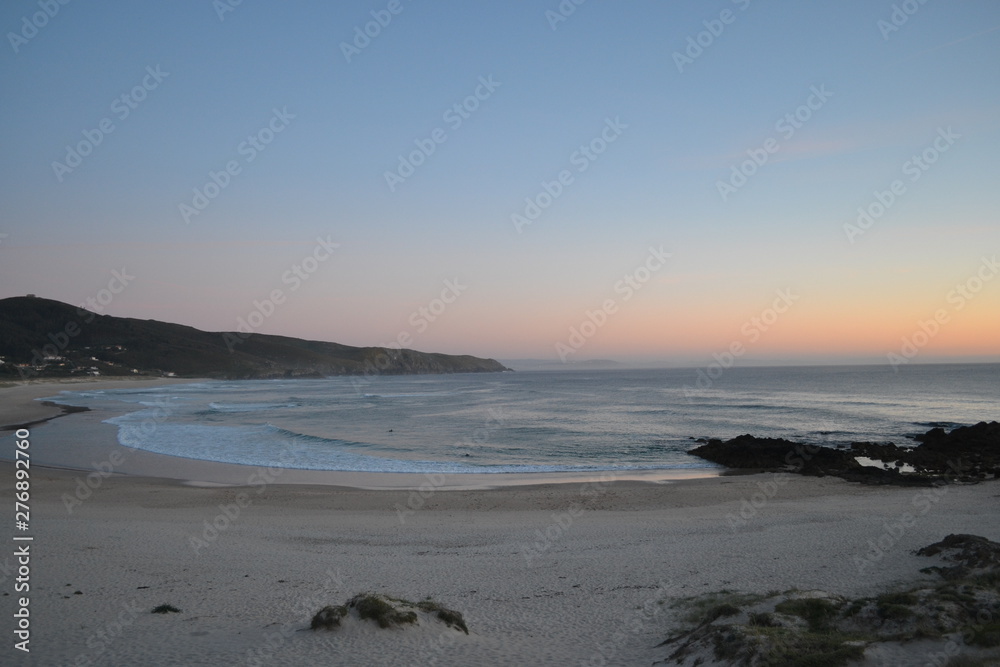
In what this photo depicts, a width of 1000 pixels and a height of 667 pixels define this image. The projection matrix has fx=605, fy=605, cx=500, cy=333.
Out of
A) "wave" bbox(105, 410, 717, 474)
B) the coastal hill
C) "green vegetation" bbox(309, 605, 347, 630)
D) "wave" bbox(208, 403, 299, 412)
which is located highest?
the coastal hill

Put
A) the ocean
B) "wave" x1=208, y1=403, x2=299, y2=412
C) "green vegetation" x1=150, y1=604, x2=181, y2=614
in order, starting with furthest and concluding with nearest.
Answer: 1. "wave" x1=208, y1=403, x2=299, y2=412
2. the ocean
3. "green vegetation" x1=150, y1=604, x2=181, y2=614

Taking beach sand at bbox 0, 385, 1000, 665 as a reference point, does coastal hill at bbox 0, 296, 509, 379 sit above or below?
above

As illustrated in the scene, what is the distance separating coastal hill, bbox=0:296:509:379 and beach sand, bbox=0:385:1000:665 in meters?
103

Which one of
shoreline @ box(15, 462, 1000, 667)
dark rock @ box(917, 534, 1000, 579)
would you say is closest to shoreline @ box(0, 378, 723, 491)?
shoreline @ box(15, 462, 1000, 667)

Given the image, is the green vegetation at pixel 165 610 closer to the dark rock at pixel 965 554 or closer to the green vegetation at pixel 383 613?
the green vegetation at pixel 383 613

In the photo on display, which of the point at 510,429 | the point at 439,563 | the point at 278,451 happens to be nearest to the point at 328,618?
the point at 439,563

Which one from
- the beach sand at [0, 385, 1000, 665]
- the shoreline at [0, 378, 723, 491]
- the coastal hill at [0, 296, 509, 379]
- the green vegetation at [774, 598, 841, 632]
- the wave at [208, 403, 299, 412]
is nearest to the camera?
the green vegetation at [774, 598, 841, 632]

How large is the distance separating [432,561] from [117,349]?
14896cm

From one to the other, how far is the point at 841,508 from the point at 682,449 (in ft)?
45.9

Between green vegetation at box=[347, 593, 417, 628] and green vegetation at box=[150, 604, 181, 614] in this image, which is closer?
green vegetation at box=[347, 593, 417, 628]

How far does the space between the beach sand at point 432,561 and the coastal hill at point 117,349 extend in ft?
Answer: 339

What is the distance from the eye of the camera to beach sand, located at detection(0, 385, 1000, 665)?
764 cm

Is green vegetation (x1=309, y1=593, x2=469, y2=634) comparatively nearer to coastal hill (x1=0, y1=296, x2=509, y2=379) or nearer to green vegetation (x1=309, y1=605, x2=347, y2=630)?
green vegetation (x1=309, y1=605, x2=347, y2=630)

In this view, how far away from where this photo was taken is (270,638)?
769cm
